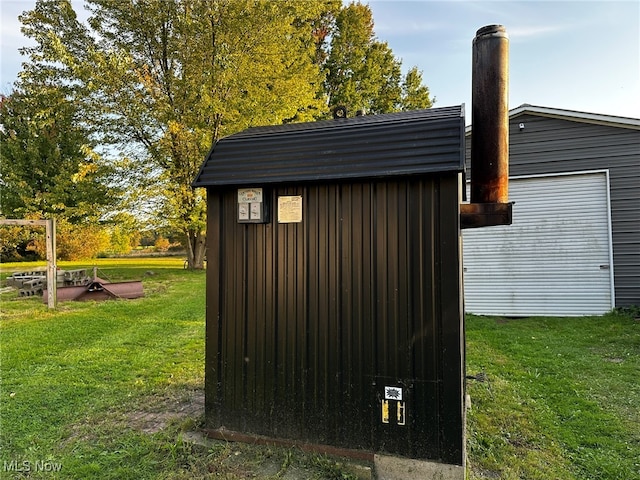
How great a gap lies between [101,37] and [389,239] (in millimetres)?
13957

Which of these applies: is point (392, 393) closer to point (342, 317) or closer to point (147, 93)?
point (342, 317)

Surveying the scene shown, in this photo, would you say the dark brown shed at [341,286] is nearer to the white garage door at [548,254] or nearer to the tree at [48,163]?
the white garage door at [548,254]

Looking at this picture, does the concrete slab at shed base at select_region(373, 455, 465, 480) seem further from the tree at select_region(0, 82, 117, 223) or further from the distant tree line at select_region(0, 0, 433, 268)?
the tree at select_region(0, 82, 117, 223)

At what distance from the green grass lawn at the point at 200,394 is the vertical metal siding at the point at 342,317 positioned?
303 millimetres

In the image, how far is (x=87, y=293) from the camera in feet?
28.8

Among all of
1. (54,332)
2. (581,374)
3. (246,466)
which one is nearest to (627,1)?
(581,374)

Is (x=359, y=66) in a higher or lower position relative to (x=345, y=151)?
higher

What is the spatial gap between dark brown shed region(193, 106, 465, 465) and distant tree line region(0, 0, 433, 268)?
31.5ft

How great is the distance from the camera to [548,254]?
7055 mm

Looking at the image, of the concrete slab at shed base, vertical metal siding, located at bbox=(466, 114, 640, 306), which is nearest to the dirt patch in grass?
the concrete slab at shed base

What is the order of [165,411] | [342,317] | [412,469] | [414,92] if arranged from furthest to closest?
[414,92] < [165,411] < [342,317] < [412,469]

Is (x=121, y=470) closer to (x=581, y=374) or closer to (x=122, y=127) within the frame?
(x=581, y=374)

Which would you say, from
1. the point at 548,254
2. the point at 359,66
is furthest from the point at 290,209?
the point at 359,66

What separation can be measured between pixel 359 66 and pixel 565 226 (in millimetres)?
12696
